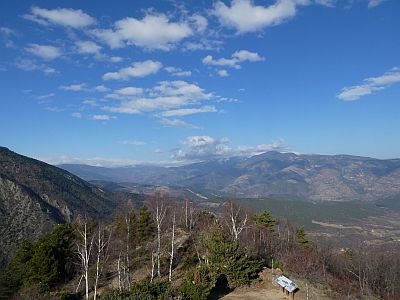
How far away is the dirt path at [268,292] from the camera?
32375 mm

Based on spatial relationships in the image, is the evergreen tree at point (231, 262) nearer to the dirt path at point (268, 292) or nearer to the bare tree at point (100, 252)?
the dirt path at point (268, 292)

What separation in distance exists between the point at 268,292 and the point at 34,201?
93.2 meters

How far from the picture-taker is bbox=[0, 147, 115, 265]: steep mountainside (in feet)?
304

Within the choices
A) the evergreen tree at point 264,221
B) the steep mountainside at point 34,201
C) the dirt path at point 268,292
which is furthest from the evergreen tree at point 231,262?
the steep mountainside at point 34,201

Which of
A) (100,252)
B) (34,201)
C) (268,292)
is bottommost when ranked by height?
(268,292)

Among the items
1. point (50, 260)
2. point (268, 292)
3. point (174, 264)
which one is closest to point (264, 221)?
point (174, 264)

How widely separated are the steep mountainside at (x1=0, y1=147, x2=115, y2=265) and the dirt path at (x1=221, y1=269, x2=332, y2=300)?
177ft

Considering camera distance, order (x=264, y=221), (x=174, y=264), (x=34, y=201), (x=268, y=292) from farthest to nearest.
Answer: (x=34, y=201)
(x=264, y=221)
(x=174, y=264)
(x=268, y=292)

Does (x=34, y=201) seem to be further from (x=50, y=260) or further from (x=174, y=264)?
(x=174, y=264)

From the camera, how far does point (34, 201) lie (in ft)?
364

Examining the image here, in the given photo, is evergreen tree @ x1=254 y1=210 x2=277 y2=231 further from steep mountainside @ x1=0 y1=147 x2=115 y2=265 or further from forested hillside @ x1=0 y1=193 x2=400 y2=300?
steep mountainside @ x1=0 y1=147 x2=115 y2=265

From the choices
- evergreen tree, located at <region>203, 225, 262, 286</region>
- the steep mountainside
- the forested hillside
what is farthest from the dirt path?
the steep mountainside

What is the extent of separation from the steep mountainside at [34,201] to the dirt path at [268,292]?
54070 millimetres

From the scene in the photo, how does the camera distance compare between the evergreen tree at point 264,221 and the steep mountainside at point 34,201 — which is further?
the steep mountainside at point 34,201
